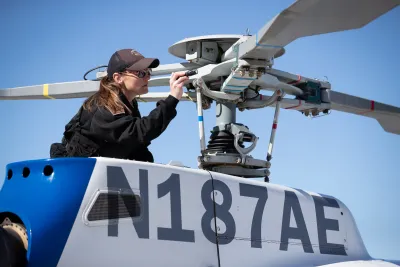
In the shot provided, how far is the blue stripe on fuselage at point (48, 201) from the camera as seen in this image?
4348 millimetres

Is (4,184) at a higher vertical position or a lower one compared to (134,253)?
higher

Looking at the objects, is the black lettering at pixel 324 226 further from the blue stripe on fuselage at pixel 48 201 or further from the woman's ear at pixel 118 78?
the blue stripe on fuselage at pixel 48 201

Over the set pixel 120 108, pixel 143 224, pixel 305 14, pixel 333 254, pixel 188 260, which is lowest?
pixel 333 254

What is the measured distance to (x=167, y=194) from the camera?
5016mm

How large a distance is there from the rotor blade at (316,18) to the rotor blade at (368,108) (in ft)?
11.9

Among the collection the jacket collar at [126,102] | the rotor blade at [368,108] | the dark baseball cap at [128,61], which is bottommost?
the rotor blade at [368,108]

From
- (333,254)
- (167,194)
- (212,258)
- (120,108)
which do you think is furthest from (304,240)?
(120,108)

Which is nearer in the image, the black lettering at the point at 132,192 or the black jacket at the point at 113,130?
the black lettering at the point at 132,192

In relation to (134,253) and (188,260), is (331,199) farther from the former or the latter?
(134,253)

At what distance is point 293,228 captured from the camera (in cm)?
608

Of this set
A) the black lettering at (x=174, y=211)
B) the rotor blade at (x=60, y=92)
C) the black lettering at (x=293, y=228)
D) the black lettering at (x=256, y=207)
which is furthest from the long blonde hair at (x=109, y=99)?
the rotor blade at (x=60, y=92)

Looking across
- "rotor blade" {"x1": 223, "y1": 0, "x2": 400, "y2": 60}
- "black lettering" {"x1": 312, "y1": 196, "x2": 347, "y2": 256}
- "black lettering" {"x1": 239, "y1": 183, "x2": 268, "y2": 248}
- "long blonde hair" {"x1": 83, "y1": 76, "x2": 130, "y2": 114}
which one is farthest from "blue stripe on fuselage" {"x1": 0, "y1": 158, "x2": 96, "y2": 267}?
"rotor blade" {"x1": 223, "y1": 0, "x2": 400, "y2": 60}

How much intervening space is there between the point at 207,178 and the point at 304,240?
1411mm

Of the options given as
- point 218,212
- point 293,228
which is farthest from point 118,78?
point 293,228
